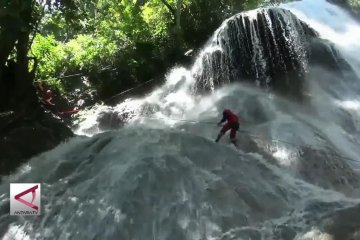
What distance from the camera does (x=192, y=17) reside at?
21656mm

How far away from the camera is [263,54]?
17.9 metres

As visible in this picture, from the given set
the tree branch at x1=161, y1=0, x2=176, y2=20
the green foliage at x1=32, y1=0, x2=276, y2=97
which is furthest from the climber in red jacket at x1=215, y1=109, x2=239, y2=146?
the tree branch at x1=161, y1=0, x2=176, y2=20

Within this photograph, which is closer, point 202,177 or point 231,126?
point 202,177

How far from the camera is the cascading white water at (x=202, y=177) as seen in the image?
803cm

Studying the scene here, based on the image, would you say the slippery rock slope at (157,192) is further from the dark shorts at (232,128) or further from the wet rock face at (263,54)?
the wet rock face at (263,54)

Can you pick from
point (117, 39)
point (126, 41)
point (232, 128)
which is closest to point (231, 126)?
point (232, 128)

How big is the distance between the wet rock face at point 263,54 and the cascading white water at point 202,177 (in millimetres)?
1913

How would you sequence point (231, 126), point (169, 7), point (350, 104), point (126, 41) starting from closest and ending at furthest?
point (231, 126) → point (350, 104) → point (126, 41) → point (169, 7)

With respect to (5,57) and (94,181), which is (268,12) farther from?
(94,181)

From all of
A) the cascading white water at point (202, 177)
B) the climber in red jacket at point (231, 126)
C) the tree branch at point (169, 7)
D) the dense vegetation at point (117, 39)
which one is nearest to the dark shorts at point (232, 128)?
the climber in red jacket at point (231, 126)

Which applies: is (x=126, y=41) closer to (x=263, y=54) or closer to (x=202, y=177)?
(x=263, y=54)

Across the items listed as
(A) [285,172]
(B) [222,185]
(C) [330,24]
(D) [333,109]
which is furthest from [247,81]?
(C) [330,24]

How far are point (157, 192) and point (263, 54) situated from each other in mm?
10689

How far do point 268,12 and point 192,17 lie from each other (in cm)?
473
